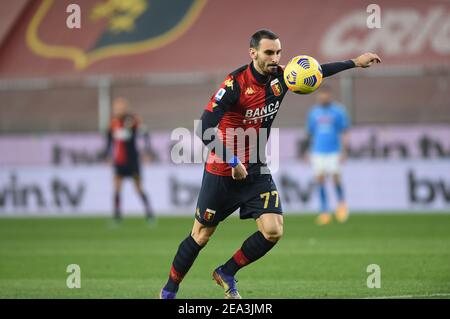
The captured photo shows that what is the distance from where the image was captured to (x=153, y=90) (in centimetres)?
2248

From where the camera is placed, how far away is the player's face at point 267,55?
324 inches

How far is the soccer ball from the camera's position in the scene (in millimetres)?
8305

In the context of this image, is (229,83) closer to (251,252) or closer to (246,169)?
(246,169)

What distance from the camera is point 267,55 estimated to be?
8.23 metres

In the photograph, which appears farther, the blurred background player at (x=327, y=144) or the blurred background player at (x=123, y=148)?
the blurred background player at (x=123, y=148)

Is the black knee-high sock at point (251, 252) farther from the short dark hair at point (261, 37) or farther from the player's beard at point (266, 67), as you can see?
the short dark hair at point (261, 37)

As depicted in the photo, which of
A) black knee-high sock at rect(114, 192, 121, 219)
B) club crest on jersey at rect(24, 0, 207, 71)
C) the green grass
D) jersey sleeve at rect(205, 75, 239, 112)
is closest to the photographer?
jersey sleeve at rect(205, 75, 239, 112)

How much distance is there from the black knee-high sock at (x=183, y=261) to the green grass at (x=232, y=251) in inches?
27.5

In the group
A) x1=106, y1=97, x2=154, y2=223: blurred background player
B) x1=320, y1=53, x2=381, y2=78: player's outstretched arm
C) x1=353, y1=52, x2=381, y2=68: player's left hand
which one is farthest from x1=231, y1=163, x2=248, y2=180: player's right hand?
x1=106, y1=97, x2=154, y2=223: blurred background player

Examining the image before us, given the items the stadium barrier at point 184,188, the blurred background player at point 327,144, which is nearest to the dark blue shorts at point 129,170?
the stadium barrier at point 184,188

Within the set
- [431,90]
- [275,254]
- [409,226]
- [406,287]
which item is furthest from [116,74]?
[406,287]

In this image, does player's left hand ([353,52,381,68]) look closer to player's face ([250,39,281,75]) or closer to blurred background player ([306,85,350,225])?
player's face ([250,39,281,75])
